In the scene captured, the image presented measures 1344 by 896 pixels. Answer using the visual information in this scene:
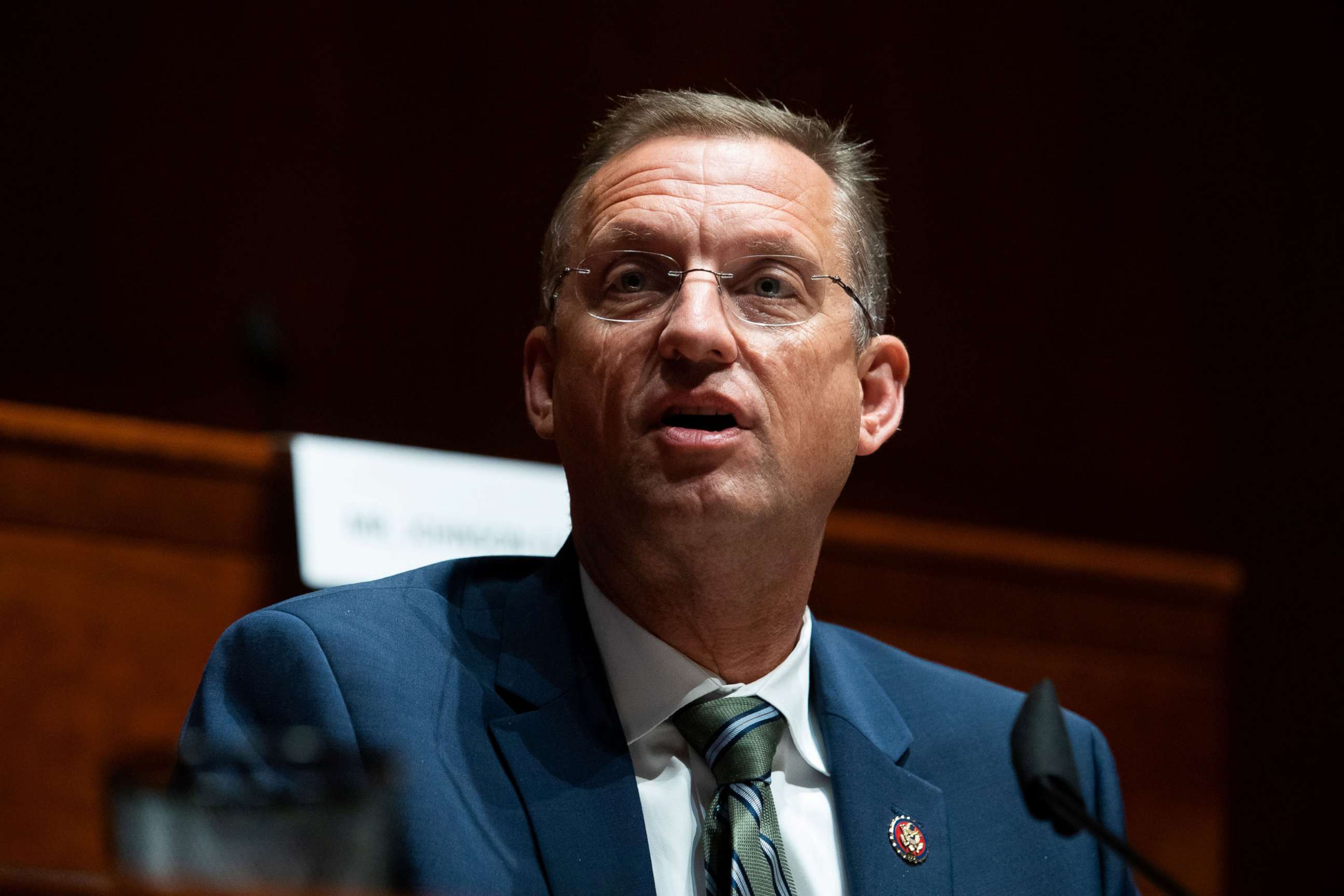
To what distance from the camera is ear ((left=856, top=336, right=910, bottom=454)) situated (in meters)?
2.12

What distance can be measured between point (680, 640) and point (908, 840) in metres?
0.38

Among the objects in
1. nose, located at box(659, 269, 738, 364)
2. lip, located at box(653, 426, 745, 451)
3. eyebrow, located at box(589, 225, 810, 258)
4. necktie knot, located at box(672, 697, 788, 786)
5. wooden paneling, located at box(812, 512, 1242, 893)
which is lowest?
wooden paneling, located at box(812, 512, 1242, 893)

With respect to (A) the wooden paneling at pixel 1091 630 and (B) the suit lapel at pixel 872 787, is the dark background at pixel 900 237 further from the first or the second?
(B) the suit lapel at pixel 872 787

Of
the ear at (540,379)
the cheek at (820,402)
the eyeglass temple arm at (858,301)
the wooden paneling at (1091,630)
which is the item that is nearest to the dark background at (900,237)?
the wooden paneling at (1091,630)

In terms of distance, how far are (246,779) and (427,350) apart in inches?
144

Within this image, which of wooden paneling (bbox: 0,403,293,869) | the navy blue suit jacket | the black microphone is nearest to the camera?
the black microphone

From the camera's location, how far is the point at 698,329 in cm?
176

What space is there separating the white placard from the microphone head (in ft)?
6.79

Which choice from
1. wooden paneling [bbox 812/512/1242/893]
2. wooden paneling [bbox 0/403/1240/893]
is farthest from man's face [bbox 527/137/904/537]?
wooden paneling [bbox 812/512/1242/893]

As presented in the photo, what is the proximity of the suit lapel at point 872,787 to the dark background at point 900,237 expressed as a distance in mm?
2298

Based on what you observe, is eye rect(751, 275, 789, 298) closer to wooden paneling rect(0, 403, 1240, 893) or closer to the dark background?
wooden paneling rect(0, 403, 1240, 893)

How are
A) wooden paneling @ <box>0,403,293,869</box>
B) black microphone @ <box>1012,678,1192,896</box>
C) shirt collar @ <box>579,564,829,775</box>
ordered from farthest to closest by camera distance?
wooden paneling @ <box>0,403,293,869</box>
shirt collar @ <box>579,564,829,775</box>
black microphone @ <box>1012,678,1192,896</box>

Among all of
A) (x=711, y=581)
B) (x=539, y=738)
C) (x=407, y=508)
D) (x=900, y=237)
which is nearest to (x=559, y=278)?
(x=711, y=581)

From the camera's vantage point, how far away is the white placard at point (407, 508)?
359cm
